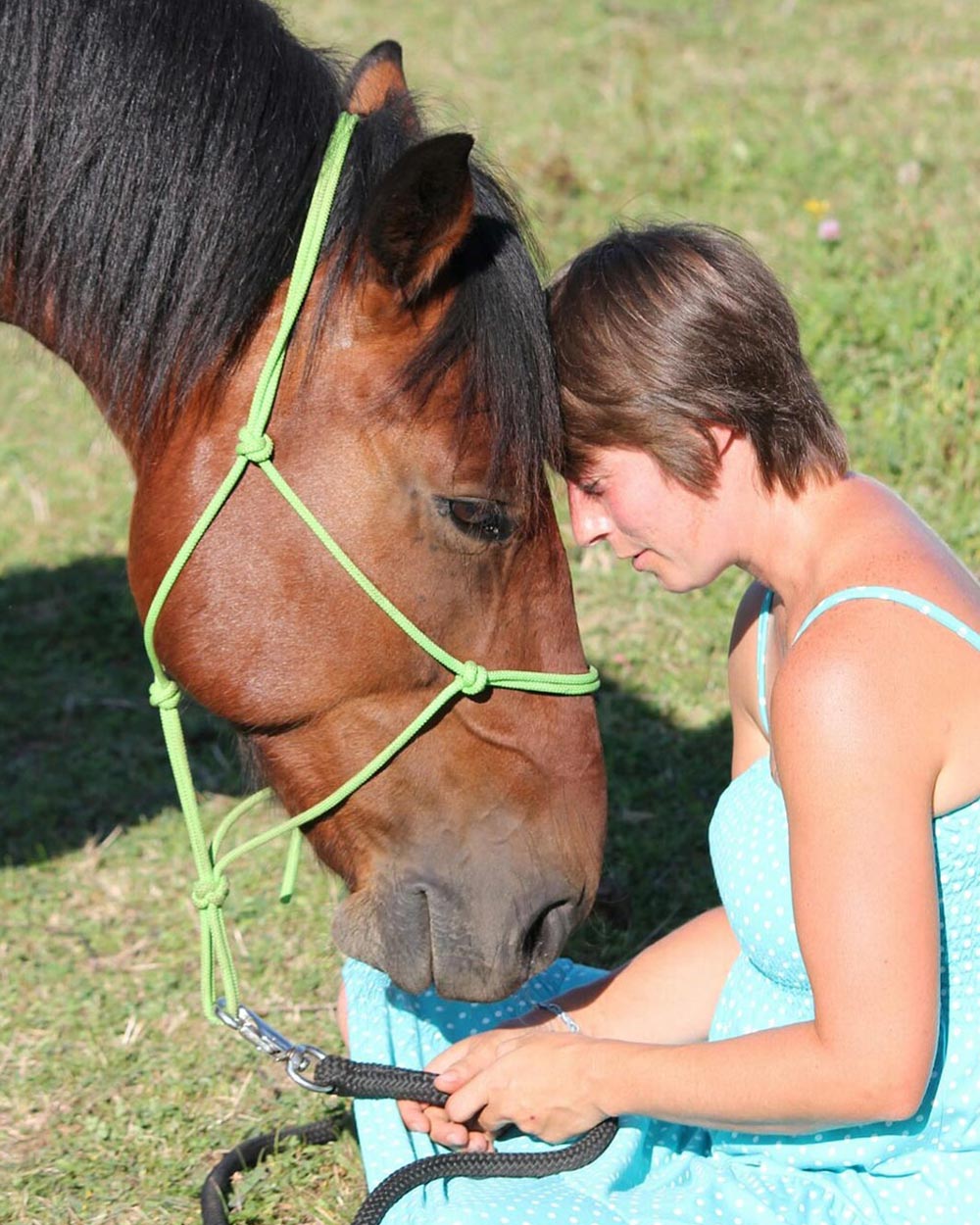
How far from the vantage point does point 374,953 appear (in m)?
2.13

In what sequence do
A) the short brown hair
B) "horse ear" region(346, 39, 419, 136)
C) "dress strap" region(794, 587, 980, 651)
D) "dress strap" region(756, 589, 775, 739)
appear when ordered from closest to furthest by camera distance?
"dress strap" region(794, 587, 980, 651)
the short brown hair
"horse ear" region(346, 39, 419, 136)
"dress strap" region(756, 589, 775, 739)

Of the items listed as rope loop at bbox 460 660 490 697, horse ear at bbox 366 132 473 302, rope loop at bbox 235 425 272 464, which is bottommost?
rope loop at bbox 460 660 490 697

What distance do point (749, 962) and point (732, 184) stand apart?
4790mm

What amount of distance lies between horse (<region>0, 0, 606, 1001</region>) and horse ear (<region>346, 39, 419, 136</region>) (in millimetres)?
65

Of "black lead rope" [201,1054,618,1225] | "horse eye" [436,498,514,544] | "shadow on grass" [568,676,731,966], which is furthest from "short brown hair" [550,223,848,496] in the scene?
"shadow on grass" [568,676,731,966]

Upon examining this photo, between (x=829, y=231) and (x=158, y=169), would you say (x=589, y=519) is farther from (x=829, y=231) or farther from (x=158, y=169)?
(x=829, y=231)

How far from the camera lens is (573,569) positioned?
4.62 meters

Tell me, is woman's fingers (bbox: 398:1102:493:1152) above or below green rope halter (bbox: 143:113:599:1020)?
below

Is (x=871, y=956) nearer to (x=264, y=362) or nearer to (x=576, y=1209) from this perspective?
(x=576, y=1209)

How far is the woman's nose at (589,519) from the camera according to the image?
215 cm

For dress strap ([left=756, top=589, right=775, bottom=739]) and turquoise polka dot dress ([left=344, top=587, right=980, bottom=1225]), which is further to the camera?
dress strap ([left=756, top=589, right=775, bottom=739])

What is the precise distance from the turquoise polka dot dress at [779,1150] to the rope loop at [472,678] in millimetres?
430

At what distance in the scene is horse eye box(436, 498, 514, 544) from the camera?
2045mm

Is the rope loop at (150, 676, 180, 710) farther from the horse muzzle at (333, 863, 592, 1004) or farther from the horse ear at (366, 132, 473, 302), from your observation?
the horse ear at (366, 132, 473, 302)
